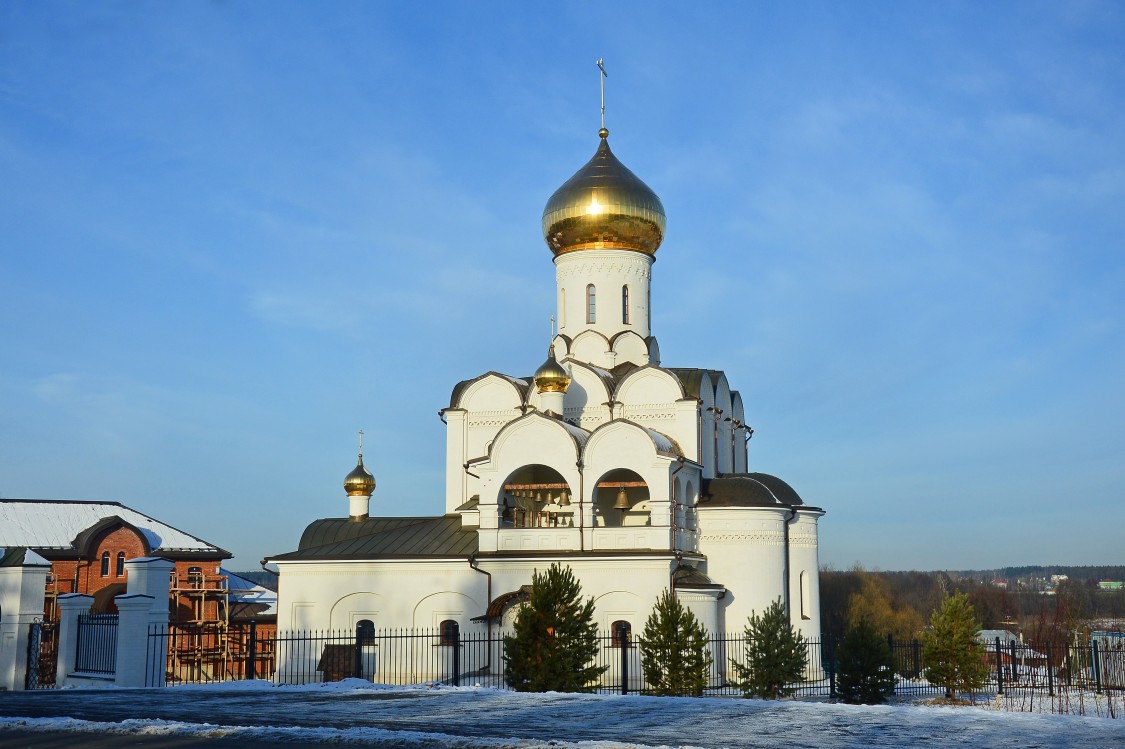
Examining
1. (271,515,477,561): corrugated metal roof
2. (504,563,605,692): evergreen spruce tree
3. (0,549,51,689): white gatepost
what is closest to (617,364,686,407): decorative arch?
(271,515,477,561): corrugated metal roof

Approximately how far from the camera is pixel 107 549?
32.0 metres

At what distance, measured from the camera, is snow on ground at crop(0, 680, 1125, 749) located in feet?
28.6

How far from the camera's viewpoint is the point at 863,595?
4841 cm

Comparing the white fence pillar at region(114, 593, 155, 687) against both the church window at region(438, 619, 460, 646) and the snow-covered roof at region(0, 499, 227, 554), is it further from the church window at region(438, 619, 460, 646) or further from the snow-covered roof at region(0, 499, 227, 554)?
the snow-covered roof at region(0, 499, 227, 554)

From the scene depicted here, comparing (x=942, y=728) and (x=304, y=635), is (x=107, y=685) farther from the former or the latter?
(x=942, y=728)

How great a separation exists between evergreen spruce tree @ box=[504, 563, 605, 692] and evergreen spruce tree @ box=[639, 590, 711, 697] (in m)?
1.26

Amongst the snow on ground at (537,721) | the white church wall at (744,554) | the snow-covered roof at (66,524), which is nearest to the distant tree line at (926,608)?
the white church wall at (744,554)

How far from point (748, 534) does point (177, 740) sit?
580 inches

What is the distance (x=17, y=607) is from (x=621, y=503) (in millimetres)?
11328

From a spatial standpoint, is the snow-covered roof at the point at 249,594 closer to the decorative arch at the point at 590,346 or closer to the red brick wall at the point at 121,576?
the red brick wall at the point at 121,576

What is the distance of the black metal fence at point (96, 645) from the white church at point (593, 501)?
7.09m

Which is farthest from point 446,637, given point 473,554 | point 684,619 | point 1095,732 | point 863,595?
point 863,595

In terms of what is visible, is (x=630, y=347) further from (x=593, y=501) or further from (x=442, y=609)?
(x=442, y=609)

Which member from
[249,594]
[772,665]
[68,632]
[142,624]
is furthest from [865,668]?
[249,594]
